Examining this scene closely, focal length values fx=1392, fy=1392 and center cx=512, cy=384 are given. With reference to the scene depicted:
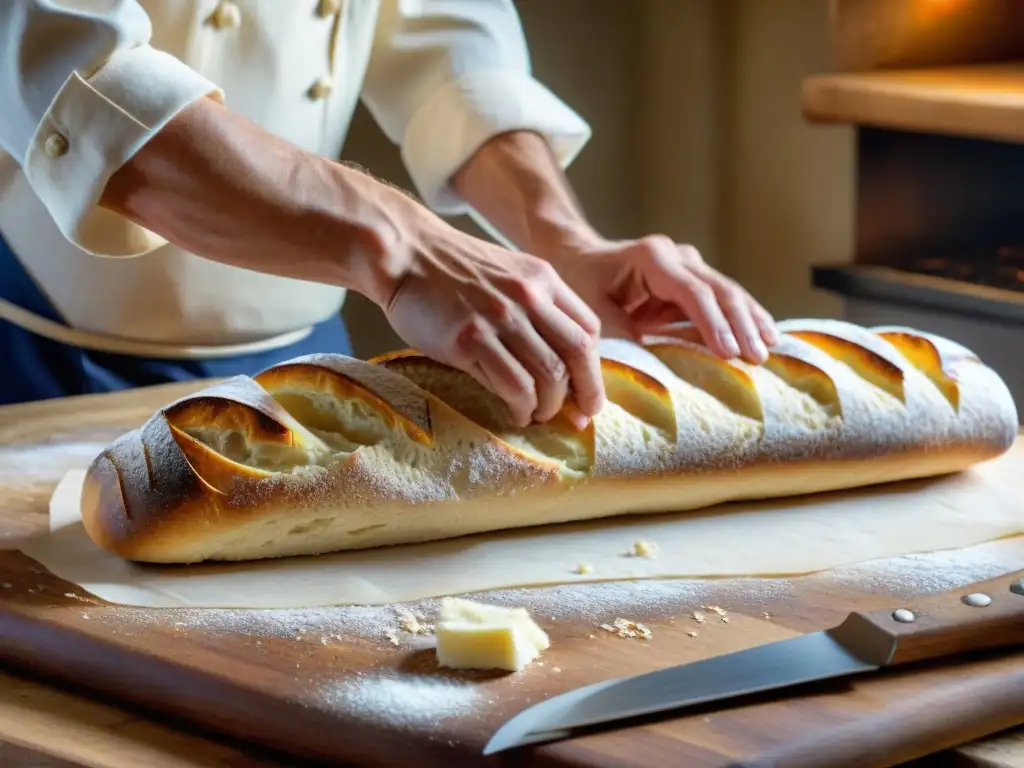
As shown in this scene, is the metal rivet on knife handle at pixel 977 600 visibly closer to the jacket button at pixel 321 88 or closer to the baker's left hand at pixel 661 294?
the baker's left hand at pixel 661 294

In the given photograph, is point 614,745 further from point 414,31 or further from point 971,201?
point 971,201

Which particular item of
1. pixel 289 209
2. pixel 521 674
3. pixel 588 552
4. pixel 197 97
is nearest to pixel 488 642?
pixel 521 674

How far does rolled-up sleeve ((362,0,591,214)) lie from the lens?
172 centimetres

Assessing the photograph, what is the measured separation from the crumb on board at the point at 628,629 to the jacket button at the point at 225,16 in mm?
852

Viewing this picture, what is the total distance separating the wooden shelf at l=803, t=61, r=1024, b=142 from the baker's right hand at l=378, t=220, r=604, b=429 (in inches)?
38.8

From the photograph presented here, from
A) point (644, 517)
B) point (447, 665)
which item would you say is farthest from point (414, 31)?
point (447, 665)

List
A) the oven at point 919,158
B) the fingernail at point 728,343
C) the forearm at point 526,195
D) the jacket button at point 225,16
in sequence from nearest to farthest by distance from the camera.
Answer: the fingernail at point 728,343, the jacket button at point 225,16, the forearm at point 526,195, the oven at point 919,158

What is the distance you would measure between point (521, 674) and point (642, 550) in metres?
0.27

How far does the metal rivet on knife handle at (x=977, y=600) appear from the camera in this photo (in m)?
0.97

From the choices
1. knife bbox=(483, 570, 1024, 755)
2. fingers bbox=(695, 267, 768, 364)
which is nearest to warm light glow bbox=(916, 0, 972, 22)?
fingers bbox=(695, 267, 768, 364)

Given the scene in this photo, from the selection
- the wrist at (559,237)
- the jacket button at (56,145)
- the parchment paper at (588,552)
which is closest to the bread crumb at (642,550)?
the parchment paper at (588,552)

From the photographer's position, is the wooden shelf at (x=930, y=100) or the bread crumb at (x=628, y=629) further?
the wooden shelf at (x=930, y=100)

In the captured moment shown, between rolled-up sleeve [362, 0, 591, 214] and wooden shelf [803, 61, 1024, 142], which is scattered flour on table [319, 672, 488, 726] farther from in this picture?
wooden shelf [803, 61, 1024, 142]

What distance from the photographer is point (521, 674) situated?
3.13 feet
